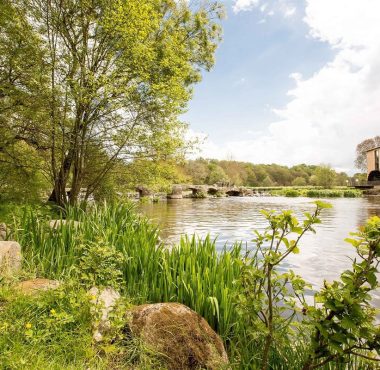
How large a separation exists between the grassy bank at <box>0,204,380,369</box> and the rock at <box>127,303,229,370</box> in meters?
0.14

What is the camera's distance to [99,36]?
9.18m

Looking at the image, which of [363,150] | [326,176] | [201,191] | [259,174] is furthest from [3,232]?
[259,174]

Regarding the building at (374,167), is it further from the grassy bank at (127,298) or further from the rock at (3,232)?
the rock at (3,232)

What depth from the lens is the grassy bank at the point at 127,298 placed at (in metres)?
2.46

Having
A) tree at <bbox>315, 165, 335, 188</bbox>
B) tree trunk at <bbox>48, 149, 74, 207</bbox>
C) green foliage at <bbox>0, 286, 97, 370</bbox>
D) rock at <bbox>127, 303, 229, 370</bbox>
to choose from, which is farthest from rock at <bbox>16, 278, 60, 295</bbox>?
tree at <bbox>315, 165, 335, 188</bbox>

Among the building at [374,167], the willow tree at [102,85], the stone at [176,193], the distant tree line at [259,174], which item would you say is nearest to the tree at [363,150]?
the distant tree line at [259,174]

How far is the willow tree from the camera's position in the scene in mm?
7965

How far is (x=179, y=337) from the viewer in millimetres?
2791

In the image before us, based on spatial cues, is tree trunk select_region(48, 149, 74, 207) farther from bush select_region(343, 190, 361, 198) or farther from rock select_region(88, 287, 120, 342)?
bush select_region(343, 190, 361, 198)

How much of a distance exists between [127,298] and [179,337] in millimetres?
1188

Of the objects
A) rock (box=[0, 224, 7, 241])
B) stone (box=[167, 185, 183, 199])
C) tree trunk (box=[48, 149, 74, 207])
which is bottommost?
stone (box=[167, 185, 183, 199])

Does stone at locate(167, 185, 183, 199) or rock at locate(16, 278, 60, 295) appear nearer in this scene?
rock at locate(16, 278, 60, 295)

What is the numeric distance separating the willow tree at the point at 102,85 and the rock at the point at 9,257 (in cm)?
346

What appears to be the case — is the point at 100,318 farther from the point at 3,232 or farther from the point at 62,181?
the point at 62,181
